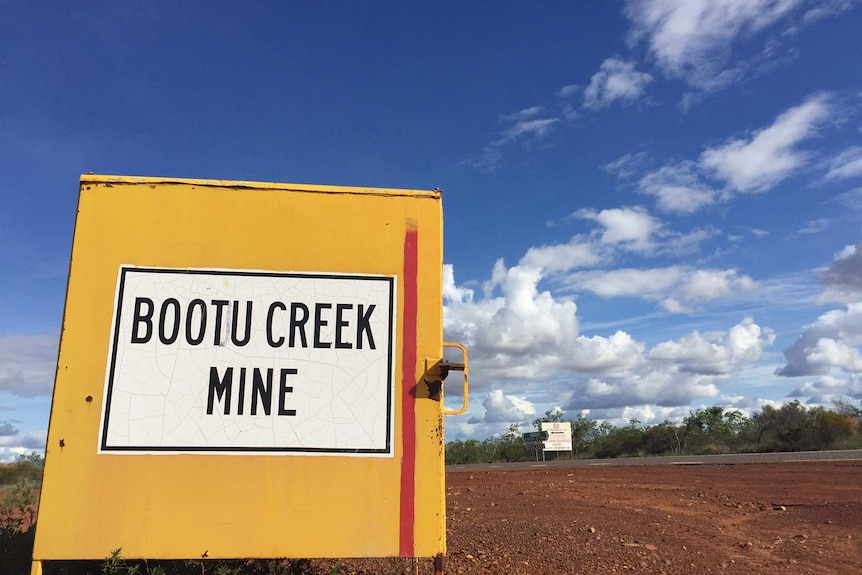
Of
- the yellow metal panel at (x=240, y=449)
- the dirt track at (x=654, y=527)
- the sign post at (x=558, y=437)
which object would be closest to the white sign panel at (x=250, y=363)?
the yellow metal panel at (x=240, y=449)

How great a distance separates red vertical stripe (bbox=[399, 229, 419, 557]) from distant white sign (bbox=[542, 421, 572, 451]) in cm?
2824

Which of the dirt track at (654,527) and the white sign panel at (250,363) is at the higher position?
the white sign panel at (250,363)

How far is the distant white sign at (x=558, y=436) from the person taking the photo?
3008cm

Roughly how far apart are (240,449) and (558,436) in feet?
95.1

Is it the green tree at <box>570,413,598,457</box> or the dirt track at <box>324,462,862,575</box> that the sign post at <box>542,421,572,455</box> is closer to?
the green tree at <box>570,413,598,457</box>

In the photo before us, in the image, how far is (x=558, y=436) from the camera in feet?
99.6

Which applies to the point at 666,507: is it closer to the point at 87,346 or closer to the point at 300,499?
the point at 300,499

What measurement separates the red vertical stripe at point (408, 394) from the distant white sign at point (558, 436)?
1112 inches

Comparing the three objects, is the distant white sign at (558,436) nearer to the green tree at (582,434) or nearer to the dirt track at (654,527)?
the green tree at (582,434)

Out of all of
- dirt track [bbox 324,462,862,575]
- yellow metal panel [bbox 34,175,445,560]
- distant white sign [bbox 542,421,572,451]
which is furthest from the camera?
distant white sign [bbox 542,421,572,451]

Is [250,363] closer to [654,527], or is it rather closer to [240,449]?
[240,449]

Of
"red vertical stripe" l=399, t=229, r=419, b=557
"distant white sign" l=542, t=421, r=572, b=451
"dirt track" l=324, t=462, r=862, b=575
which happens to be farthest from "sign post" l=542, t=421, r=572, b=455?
"red vertical stripe" l=399, t=229, r=419, b=557

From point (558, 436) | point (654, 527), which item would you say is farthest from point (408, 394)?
point (558, 436)

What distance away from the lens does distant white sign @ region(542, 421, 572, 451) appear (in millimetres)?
30078
